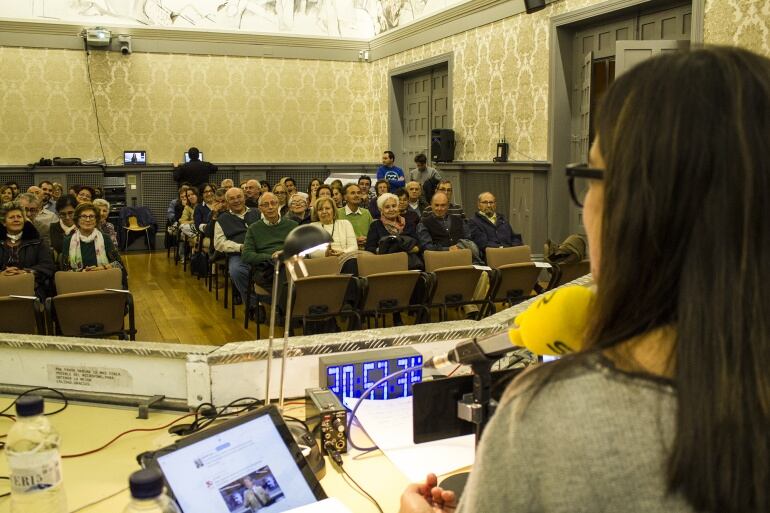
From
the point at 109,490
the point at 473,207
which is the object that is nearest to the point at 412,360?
the point at 109,490

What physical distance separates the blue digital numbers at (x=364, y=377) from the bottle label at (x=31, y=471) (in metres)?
0.88

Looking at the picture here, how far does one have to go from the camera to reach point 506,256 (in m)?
6.64

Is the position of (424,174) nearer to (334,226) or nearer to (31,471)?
(334,226)

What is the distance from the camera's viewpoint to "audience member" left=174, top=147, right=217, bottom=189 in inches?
522

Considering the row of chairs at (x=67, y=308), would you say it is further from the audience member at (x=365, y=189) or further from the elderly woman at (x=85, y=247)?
the audience member at (x=365, y=189)

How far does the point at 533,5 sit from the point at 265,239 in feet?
15.9

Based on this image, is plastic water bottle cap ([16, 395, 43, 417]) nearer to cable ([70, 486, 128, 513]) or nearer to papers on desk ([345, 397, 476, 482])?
cable ([70, 486, 128, 513])

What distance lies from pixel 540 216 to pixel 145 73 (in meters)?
8.12

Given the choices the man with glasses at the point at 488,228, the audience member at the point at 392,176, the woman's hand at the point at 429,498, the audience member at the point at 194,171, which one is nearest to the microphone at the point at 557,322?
the woman's hand at the point at 429,498

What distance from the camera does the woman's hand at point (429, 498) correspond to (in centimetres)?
141

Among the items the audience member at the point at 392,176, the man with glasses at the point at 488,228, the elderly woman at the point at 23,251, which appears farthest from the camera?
the audience member at the point at 392,176

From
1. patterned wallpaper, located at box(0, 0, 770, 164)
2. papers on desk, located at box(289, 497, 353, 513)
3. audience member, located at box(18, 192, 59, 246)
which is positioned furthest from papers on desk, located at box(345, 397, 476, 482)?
patterned wallpaper, located at box(0, 0, 770, 164)

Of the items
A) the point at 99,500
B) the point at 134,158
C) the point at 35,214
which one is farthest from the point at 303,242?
the point at 134,158

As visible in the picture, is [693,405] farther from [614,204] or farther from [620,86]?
[620,86]
